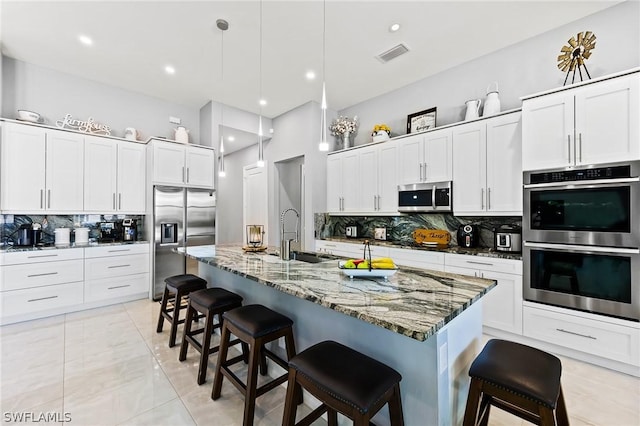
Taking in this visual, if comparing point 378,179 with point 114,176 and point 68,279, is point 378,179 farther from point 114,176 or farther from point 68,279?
point 68,279

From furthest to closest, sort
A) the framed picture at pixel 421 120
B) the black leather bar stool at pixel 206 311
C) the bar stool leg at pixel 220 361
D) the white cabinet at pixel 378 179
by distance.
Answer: the white cabinet at pixel 378 179 < the framed picture at pixel 421 120 < the black leather bar stool at pixel 206 311 < the bar stool leg at pixel 220 361

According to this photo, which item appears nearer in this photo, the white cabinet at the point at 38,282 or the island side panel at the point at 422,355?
the island side panel at the point at 422,355

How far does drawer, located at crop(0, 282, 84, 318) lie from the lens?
3172 millimetres

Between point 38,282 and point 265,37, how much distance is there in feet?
13.2

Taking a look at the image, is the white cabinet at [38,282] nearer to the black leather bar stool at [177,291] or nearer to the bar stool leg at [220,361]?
the black leather bar stool at [177,291]

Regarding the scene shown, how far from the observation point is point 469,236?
11.0 feet

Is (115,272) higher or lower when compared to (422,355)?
lower

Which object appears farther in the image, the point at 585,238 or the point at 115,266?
the point at 115,266

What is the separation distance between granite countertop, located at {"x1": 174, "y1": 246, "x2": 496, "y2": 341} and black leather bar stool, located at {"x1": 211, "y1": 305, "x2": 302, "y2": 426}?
0.91 ft

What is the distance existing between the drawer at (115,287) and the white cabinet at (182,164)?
1.49 metres

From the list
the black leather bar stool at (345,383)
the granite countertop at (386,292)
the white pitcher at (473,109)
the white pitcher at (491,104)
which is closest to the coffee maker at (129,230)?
the granite countertop at (386,292)

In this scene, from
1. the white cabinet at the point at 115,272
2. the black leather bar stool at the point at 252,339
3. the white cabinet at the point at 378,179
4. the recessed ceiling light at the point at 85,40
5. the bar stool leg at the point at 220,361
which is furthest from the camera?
the white cabinet at the point at 378,179

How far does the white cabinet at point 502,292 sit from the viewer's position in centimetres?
272

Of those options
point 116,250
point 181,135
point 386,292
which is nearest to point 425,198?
point 386,292
